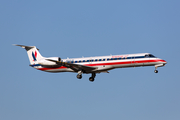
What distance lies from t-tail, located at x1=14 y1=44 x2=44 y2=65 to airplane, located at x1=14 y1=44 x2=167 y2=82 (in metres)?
0.86

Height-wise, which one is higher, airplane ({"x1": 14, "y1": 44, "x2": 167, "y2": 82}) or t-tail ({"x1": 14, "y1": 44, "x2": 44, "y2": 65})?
t-tail ({"x1": 14, "y1": 44, "x2": 44, "y2": 65})

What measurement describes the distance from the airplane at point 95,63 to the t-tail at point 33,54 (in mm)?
858

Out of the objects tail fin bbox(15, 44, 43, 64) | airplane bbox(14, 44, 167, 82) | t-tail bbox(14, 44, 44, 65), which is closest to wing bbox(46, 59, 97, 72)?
airplane bbox(14, 44, 167, 82)

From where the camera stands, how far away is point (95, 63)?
4400cm

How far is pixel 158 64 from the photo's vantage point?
41750mm

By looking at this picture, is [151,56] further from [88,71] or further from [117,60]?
[88,71]

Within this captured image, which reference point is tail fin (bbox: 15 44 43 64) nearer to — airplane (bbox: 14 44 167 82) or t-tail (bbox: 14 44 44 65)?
t-tail (bbox: 14 44 44 65)

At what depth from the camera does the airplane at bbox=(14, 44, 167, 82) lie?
4200 centimetres

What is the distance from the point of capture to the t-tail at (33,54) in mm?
49041

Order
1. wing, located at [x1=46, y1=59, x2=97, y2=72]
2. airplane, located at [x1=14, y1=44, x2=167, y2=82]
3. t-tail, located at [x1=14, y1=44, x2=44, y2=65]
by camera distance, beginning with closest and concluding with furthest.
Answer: airplane, located at [x1=14, y1=44, x2=167, y2=82] → wing, located at [x1=46, y1=59, x2=97, y2=72] → t-tail, located at [x1=14, y1=44, x2=44, y2=65]

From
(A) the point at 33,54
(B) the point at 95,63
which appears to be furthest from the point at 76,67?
(A) the point at 33,54

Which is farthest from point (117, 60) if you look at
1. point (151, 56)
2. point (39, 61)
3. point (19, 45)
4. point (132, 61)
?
point (19, 45)

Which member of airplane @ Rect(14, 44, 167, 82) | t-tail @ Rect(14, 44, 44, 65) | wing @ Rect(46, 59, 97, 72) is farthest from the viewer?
t-tail @ Rect(14, 44, 44, 65)

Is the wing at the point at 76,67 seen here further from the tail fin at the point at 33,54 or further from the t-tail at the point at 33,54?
the tail fin at the point at 33,54
